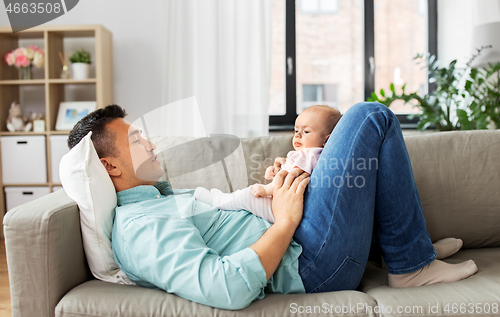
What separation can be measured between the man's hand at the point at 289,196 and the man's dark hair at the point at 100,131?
0.52m

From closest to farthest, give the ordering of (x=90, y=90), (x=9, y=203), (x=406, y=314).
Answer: (x=406, y=314)
(x=9, y=203)
(x=90, y=90)

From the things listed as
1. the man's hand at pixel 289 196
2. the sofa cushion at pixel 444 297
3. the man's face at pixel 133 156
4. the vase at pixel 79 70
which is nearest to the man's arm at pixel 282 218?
the man's hand at pixel 289 196

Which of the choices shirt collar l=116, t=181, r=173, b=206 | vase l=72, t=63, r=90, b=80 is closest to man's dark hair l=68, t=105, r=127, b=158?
shirt collar l=116, t=181, r=173, b=206

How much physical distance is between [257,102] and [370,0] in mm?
1348

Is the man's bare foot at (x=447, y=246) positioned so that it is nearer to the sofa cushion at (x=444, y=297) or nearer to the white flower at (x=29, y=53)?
the sofa cushion at (x=444, y=297)

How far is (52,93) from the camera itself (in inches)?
111

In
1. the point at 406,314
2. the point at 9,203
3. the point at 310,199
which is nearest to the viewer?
the point at 406,314

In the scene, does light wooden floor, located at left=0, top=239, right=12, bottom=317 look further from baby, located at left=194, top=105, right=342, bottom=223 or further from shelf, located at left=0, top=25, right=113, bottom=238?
baby, located at left=194, top=105, right=342, bottom=223

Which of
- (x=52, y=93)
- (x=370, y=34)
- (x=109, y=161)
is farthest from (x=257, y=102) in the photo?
(x=109, y=161)

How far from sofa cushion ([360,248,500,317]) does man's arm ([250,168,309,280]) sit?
0.30 metres

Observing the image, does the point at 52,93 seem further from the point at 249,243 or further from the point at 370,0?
the point at 370,0

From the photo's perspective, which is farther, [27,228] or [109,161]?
[109,161]

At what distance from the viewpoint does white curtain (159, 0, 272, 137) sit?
2922 mm

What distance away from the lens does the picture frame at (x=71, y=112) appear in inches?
110
